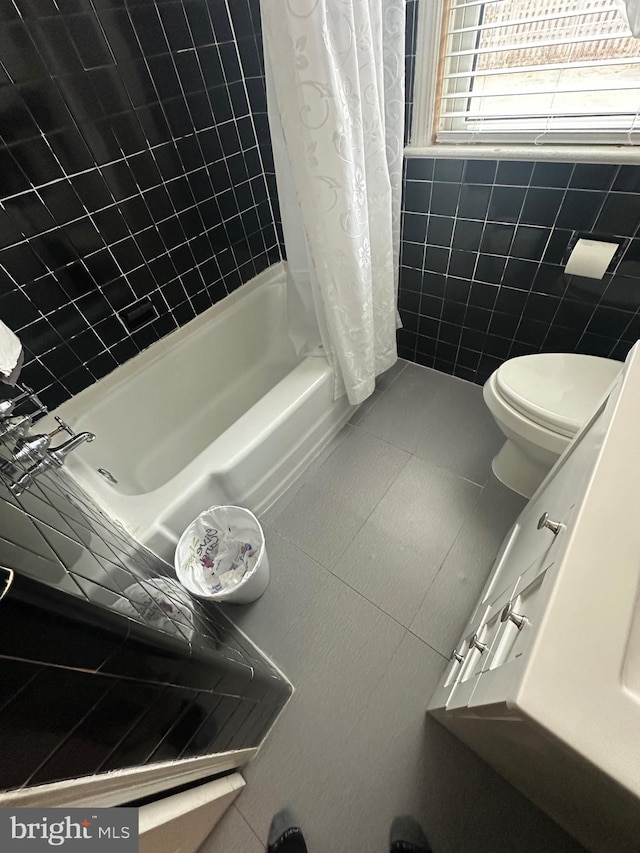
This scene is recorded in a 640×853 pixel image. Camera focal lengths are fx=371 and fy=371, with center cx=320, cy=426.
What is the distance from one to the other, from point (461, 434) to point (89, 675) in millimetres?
1457

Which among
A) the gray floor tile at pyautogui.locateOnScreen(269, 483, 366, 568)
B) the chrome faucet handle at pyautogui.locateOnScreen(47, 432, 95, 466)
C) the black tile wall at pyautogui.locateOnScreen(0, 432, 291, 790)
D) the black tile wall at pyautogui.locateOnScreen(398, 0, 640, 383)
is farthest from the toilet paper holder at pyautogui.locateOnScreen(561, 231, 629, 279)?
the chrome faucet handle at pyautogui.locateOnScreen(47, 432, 95, 466)

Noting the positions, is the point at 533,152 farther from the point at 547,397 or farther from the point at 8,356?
the point at 8,356

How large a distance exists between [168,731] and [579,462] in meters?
0.79

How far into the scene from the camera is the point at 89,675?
351 mm

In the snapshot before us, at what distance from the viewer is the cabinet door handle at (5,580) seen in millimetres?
270

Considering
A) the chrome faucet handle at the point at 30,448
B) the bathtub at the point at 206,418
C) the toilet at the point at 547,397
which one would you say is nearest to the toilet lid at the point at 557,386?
the toilet at the point at 547,397

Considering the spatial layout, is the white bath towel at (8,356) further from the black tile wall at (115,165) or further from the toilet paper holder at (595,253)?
the toilet paper holder at (595,253)

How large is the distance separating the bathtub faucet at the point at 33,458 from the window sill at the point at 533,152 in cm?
141

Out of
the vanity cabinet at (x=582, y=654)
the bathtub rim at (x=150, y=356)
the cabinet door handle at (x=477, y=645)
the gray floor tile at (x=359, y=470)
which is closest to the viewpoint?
the vanity cabinet at (x=582, y=654)

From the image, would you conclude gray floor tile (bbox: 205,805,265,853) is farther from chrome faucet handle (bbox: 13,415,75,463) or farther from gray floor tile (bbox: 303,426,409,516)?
chrome faucet handle (bbox: 13,415,75,463)

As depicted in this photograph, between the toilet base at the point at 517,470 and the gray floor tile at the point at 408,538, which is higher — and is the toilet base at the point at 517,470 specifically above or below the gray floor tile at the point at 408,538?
above

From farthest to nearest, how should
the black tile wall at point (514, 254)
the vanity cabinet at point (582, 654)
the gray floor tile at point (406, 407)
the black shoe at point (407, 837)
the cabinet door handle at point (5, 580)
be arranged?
1. the gray floor tile at point (406, 407)
2. the black tile wall at point (514, 254)
3. the black shoe at point (407, 837)
4. the vanity cabinet at point (582, 654)
5. the cabinet door handle at point (5, 580)

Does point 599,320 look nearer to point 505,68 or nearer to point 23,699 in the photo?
point 505,68

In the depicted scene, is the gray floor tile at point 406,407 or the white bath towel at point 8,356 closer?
the white bath towel at point 8,356
